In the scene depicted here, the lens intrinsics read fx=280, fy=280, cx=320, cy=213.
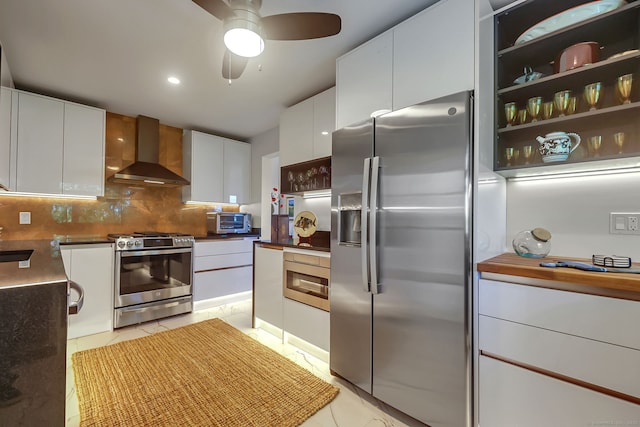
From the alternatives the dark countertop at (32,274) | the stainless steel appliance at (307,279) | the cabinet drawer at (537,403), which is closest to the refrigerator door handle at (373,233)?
the stainless steel appliance at (307,279)

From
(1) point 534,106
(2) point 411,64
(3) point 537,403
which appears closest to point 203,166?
(2) point 411,64

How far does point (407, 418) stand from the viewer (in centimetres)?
163

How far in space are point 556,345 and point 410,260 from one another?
0.71 metres

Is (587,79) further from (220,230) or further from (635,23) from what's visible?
(220,230)

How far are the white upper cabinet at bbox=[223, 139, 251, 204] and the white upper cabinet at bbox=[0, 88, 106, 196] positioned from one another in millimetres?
1464

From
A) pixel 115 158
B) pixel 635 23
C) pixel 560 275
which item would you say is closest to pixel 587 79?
pixel 635 23

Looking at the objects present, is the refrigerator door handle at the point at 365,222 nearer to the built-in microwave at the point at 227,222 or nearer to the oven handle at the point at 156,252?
the oven handle at the point at 156,252

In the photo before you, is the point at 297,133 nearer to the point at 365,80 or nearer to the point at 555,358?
the point at 365,80

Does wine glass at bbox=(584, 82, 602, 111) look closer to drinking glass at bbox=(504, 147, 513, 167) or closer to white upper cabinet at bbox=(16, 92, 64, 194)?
drinking glass at bbox=(504, 147, 513, 167)

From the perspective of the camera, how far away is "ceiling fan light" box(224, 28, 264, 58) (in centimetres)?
144

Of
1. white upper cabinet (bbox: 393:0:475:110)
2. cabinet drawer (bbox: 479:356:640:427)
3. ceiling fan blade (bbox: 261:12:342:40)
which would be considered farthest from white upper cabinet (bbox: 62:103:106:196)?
cabinet drawer (bbox: 479:356:640:427)

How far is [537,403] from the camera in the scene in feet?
4.14

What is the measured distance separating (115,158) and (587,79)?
4417mm

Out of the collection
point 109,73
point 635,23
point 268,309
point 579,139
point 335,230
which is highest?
point 109,73
